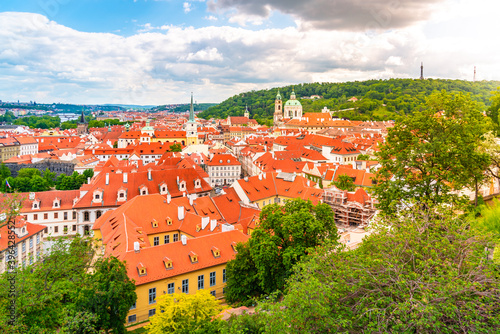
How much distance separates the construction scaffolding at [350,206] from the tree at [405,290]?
28950 mm

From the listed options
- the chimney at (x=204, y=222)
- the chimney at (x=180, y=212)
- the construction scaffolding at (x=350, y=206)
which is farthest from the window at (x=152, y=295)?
the construction scaffolding at (x=350, y=206)

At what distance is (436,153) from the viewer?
1800 cm

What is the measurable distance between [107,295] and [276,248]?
31.8ft

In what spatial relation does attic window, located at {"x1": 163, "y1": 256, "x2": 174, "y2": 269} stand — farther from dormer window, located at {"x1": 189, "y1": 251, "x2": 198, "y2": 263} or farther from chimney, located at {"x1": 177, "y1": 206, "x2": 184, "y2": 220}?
chimney, located at {"x1": 177, "y1": 206, "x2": 184, "y2": 220}

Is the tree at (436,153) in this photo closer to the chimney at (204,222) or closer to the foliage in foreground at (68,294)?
the foliage in foreground at (68,294)

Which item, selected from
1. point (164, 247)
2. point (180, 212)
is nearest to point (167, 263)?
point (164, 247)

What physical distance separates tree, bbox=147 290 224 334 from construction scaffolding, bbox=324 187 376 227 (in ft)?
93.9

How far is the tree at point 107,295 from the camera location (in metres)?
17.2

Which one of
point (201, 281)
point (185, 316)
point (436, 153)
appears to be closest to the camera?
point (185, 316)

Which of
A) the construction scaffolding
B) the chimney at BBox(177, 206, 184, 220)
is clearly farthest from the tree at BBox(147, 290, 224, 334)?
the construction scaffolding

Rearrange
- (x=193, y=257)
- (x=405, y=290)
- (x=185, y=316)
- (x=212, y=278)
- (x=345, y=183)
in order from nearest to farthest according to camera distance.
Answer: (x=405, y=290) < (x=185, y=316) < (x=193, y=257) < (x=212, y=278) < (x=345, y=183)

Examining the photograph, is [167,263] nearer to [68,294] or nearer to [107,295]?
[107,295]

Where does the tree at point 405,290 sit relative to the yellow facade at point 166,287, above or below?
above

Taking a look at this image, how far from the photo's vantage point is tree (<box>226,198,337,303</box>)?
2089 cm
